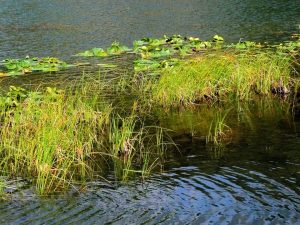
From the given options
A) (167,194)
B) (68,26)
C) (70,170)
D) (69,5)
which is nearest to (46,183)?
(70,170)

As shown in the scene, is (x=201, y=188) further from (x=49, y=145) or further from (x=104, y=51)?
(x=104, y=51)

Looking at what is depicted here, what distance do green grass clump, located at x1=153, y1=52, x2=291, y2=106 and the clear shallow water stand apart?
11423 mm

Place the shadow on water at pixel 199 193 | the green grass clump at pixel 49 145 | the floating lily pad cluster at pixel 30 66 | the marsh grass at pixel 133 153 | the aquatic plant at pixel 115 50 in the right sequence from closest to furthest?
the shadow on water at pixel 199 193 → the green grass clump at pixel 49 145 → the marsh grass at pixel 133 153 → the floating lily pad cluster at pixel 30 66 → the aquatic plant at pixel 115 50

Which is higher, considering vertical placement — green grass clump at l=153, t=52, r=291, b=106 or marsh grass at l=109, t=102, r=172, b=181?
green grass clump at l=153, t=52, r=291, b=106

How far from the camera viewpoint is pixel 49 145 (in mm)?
9586

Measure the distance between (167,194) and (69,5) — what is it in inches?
1836

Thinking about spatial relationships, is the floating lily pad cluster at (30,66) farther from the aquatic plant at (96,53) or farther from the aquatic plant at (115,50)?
the aquatic plant at (115,50)

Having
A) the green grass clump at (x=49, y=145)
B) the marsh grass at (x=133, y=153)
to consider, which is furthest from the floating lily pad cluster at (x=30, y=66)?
the marsh grass at (x=133, y=153)

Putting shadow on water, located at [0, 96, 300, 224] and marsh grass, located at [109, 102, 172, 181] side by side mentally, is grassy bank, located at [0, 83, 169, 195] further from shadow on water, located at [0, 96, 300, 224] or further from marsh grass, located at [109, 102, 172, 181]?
shadow on water, located at [0, 96, 300, 224]

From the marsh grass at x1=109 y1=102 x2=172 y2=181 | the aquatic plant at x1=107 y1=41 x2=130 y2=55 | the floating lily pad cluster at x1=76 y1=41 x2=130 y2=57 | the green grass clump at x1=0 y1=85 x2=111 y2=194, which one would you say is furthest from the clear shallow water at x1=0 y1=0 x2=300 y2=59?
the marsh grass at x1=109 y1=102 x2=172 y2=181

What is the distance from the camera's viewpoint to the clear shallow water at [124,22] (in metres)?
29.7

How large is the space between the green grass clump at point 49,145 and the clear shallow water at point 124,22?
14.3 meters

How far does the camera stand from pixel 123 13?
4434 cm

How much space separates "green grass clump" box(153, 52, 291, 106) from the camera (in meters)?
15.2
